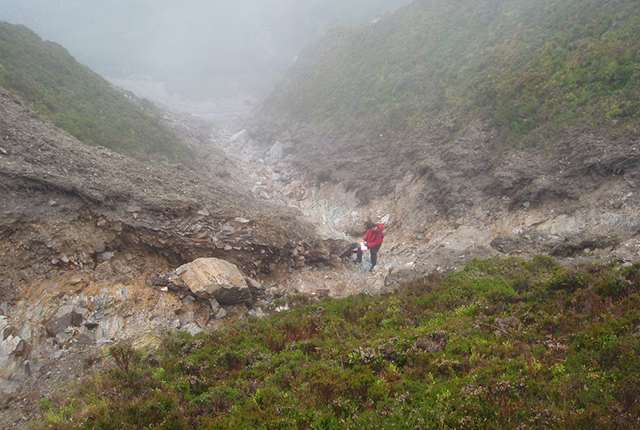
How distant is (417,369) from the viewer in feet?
16.3

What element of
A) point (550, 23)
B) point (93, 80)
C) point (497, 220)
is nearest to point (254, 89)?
point (93, 80)

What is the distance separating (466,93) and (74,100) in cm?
2193

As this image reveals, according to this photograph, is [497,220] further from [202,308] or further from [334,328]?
[202,308]

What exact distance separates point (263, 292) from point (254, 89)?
169 feet

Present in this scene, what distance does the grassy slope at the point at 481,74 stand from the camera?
40.0ft

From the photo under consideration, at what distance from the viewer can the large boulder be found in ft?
29.9

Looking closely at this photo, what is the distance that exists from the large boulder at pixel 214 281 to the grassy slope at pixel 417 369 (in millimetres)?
1782

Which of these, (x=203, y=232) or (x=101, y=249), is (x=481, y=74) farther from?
(x=101, y=249)

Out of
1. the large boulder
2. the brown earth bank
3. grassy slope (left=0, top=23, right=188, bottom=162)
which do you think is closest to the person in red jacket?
the brown earth bank

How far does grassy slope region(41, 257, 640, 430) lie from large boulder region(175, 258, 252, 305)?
5.85 ft

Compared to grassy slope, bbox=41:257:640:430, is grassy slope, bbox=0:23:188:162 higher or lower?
higher

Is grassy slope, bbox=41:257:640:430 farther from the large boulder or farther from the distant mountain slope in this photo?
the distant mountain slope

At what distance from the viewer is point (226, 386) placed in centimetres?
516

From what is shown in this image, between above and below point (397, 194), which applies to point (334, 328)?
above
